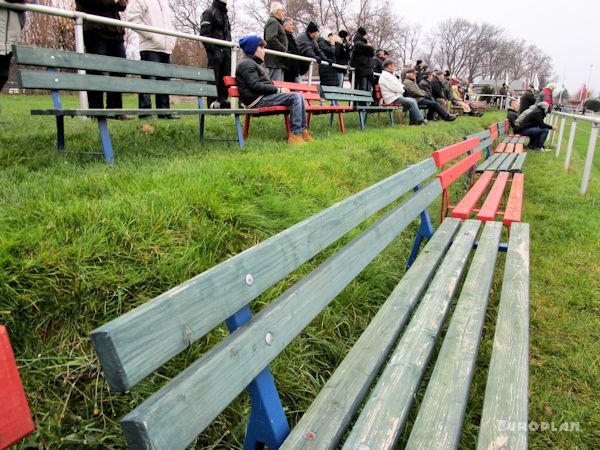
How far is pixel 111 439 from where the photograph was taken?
1.50 metres

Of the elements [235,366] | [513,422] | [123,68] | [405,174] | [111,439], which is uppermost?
[123,68]

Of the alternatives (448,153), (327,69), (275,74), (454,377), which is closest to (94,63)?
(448,153)

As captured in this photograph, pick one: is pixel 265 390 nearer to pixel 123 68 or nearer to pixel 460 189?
pixel 123 68

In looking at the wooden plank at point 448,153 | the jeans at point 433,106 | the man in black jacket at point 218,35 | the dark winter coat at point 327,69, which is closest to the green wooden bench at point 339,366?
the wooden plank at point 448,153

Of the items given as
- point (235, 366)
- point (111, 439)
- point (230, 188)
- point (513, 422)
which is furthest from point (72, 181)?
point (513, 422)

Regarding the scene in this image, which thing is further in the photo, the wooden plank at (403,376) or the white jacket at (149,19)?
the white jacket at (149,19)

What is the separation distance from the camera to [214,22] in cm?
719

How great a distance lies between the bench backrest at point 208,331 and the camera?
30.4 inches

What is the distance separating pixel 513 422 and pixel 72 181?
2.56 meters

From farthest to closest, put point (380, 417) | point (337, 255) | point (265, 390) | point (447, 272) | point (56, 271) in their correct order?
point (447, 272) → point (56, 271) → point (337, 255) → point (380, 417) → point (265, 390)

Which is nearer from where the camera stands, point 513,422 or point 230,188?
point 513,422

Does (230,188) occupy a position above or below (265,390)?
above

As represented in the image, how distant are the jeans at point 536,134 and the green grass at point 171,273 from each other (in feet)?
24.9

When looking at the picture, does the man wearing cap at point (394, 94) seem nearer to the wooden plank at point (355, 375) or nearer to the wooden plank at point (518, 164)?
A: the wooden plank at point (518, 164)
